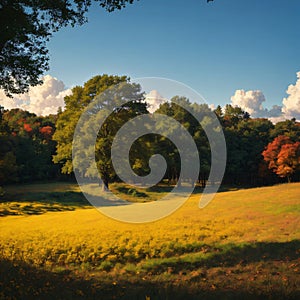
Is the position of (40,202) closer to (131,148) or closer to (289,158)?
(131,148)

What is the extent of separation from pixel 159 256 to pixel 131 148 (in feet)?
81.6

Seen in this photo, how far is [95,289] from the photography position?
8.99m

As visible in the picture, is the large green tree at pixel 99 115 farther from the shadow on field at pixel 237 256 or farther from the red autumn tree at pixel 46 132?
the red autumn tree at pixel 46 132

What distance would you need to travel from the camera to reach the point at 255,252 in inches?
543

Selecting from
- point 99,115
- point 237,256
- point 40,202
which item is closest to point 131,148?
point 99,115

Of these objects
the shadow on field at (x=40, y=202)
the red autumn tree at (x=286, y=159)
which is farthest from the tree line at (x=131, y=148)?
the shadow on field at (x=40, y=202)

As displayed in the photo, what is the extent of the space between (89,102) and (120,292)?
1283 inches

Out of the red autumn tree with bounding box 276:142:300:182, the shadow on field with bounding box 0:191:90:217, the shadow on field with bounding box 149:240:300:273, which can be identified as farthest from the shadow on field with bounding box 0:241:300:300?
the red autumn tree with bounding box 276:142:300:182

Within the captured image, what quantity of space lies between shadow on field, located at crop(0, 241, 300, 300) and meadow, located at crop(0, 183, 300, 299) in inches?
1.1

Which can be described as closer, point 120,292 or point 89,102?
point 120,292

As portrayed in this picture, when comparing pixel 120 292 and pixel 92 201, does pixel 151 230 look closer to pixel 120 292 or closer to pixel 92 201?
pixel 120 292

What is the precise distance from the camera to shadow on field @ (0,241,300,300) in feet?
26.2

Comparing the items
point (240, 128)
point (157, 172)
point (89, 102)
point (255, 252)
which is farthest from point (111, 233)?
point (240, 128)

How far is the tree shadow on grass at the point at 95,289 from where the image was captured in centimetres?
793
